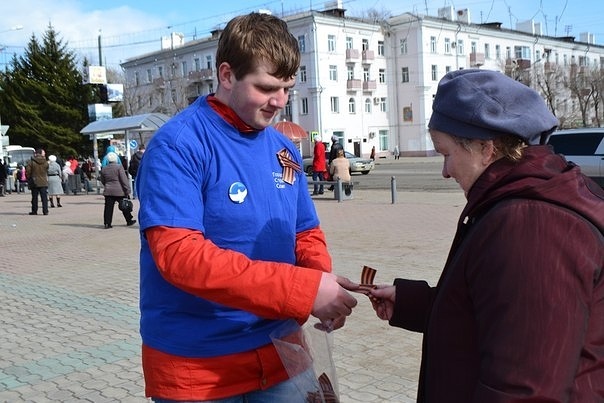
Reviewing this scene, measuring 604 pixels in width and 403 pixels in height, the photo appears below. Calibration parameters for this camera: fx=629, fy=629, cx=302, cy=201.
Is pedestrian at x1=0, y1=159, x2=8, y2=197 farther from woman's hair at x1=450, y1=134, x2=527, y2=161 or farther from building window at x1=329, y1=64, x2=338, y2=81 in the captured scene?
building window at x1=329, y1=64, x2=338, y2=81

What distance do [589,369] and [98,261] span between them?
9.33m

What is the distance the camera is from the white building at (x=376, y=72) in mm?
57406

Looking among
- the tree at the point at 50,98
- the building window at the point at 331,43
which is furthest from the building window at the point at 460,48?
the tree at the point at 50,98

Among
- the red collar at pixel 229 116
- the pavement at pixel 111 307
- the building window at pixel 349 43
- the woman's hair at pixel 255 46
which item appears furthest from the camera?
the building window at pixel 349 43

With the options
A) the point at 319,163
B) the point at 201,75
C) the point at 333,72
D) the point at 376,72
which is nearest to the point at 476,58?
the point at 376,72

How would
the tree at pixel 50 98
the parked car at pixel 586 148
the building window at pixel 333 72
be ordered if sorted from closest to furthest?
the parked car at pixel 586 148 → the tree at pixel 50 98 → the building window at pixel 333 72

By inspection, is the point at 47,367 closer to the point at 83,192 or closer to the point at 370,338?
the point at 370,338

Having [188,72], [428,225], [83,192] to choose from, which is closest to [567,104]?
[188,72]

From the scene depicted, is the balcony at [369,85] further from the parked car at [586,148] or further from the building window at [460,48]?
the parked car at [586,148]

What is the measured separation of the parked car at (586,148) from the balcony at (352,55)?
45.4 m

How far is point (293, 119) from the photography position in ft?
193

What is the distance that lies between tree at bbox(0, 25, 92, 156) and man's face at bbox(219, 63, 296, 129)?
5124cm

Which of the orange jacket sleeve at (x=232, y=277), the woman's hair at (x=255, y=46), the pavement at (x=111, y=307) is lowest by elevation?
the pavement at (x=111, y=307)

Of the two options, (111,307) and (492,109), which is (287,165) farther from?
(111,307)
